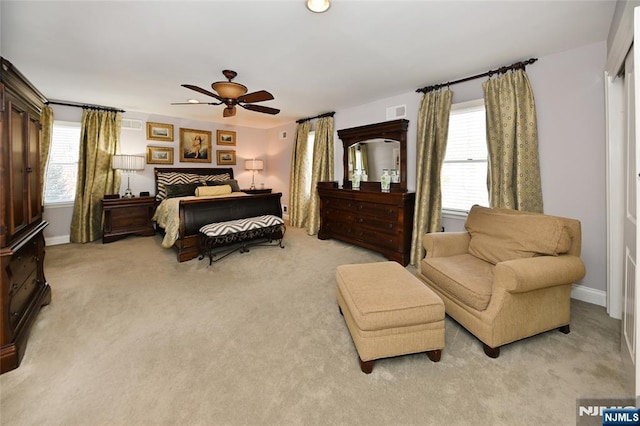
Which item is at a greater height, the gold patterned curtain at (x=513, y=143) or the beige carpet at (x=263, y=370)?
the gold patterned curtain at (x=513, y=143)

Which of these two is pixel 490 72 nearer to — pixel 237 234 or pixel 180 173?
pixel 237 234

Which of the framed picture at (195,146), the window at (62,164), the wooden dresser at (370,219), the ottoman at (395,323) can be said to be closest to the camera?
the ottoman at (395,323)

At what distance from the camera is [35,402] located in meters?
1.41

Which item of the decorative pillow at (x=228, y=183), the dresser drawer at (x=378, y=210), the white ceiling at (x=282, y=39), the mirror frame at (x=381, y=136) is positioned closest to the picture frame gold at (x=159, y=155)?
the decorative pillow at (x=228, y=183)

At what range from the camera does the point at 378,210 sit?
153 inches

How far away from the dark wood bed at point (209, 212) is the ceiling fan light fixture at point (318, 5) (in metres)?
2.89

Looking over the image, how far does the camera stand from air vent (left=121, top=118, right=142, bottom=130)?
506 centimetres

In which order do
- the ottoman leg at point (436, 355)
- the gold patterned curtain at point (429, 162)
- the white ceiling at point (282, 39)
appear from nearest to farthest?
the ottoman leg at point (436, 355) < the white ceiling at point (282, 39) < the gold patterned curtain at point (429, 162)

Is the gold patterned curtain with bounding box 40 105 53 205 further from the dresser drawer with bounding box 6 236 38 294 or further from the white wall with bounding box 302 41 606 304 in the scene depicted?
the white wall with bounding box 302 41 606 304

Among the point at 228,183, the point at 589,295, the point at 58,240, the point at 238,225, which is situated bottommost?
the point at 589,295

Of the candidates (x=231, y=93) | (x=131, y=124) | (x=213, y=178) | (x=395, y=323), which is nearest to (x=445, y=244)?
(x=395, y=323)

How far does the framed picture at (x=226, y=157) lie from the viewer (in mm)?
6355

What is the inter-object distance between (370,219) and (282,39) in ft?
8.40

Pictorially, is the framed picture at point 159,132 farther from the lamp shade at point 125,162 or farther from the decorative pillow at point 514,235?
the decorative pillow at point 514,235
